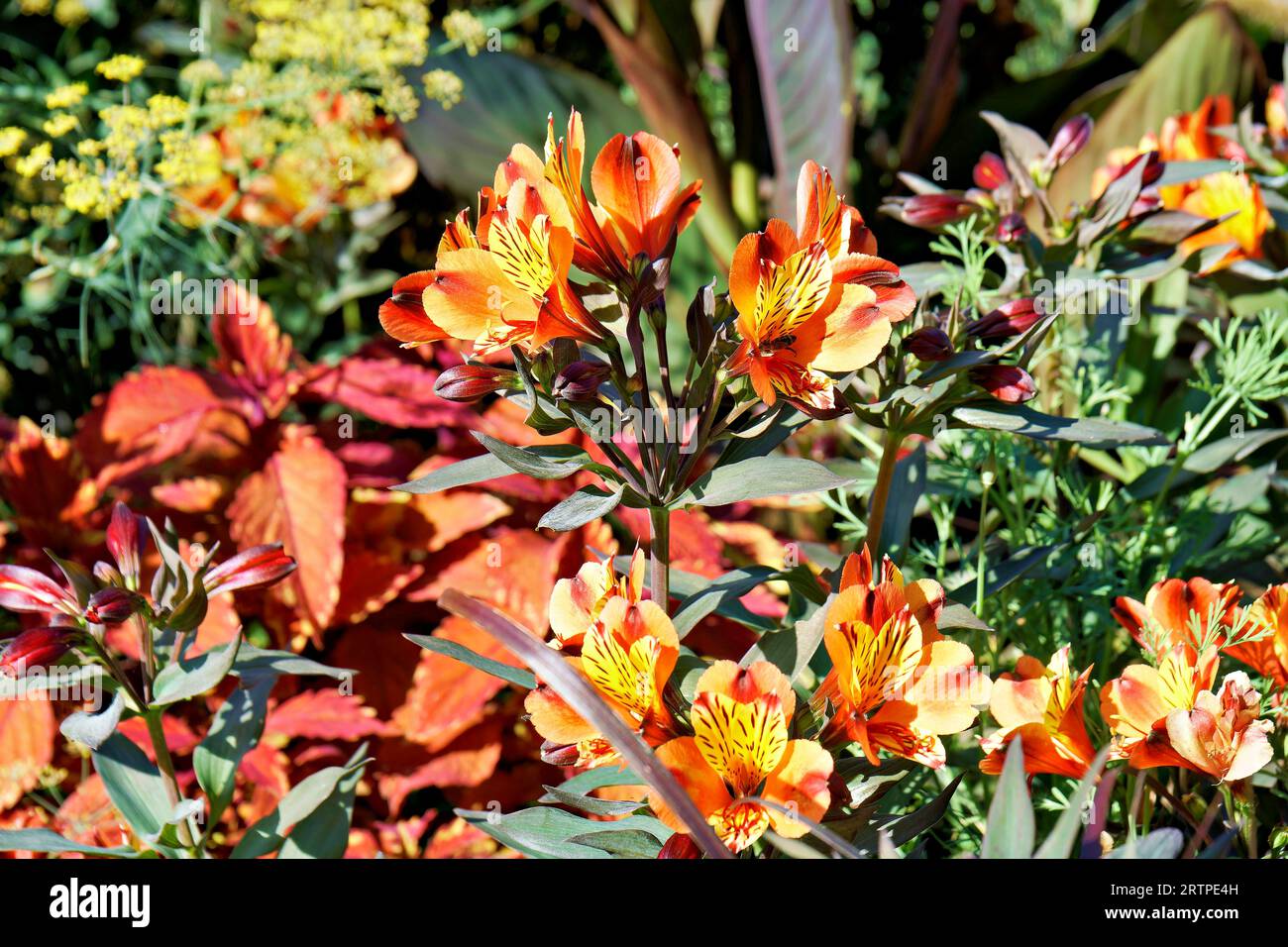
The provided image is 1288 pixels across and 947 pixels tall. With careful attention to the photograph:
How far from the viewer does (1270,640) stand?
1.89 feet

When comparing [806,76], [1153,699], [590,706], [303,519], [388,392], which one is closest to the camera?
[590,706]

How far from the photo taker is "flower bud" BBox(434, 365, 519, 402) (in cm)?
54

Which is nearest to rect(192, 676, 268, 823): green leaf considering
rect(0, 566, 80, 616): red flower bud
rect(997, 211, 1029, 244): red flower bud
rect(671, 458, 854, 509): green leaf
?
rect(0, 566, 80, 616): red flower bud

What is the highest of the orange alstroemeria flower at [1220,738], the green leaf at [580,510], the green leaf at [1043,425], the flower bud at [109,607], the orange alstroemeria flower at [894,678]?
the green leaf at [1043,425]

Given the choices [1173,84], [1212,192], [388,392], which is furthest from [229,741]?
[1173,84]

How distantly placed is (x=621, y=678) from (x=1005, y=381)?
0.25 meters

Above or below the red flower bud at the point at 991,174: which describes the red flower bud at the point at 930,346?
below

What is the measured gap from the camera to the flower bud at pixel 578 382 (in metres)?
0.49

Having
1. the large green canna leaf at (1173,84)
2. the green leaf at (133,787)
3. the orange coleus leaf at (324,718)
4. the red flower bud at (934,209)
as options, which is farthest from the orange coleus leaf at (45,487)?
the large green canna leaf at (1173,84)

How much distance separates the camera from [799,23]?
1.43 m

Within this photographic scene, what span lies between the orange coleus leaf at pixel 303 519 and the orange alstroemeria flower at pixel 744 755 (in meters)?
0.54

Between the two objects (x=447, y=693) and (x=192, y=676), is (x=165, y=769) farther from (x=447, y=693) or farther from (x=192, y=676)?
(x=447, y=693)

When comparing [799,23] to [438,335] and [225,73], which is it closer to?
[225,73]

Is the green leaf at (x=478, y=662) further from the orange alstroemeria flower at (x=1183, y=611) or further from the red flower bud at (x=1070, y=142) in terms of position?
the red flower bud at (x=1070, y=142)
